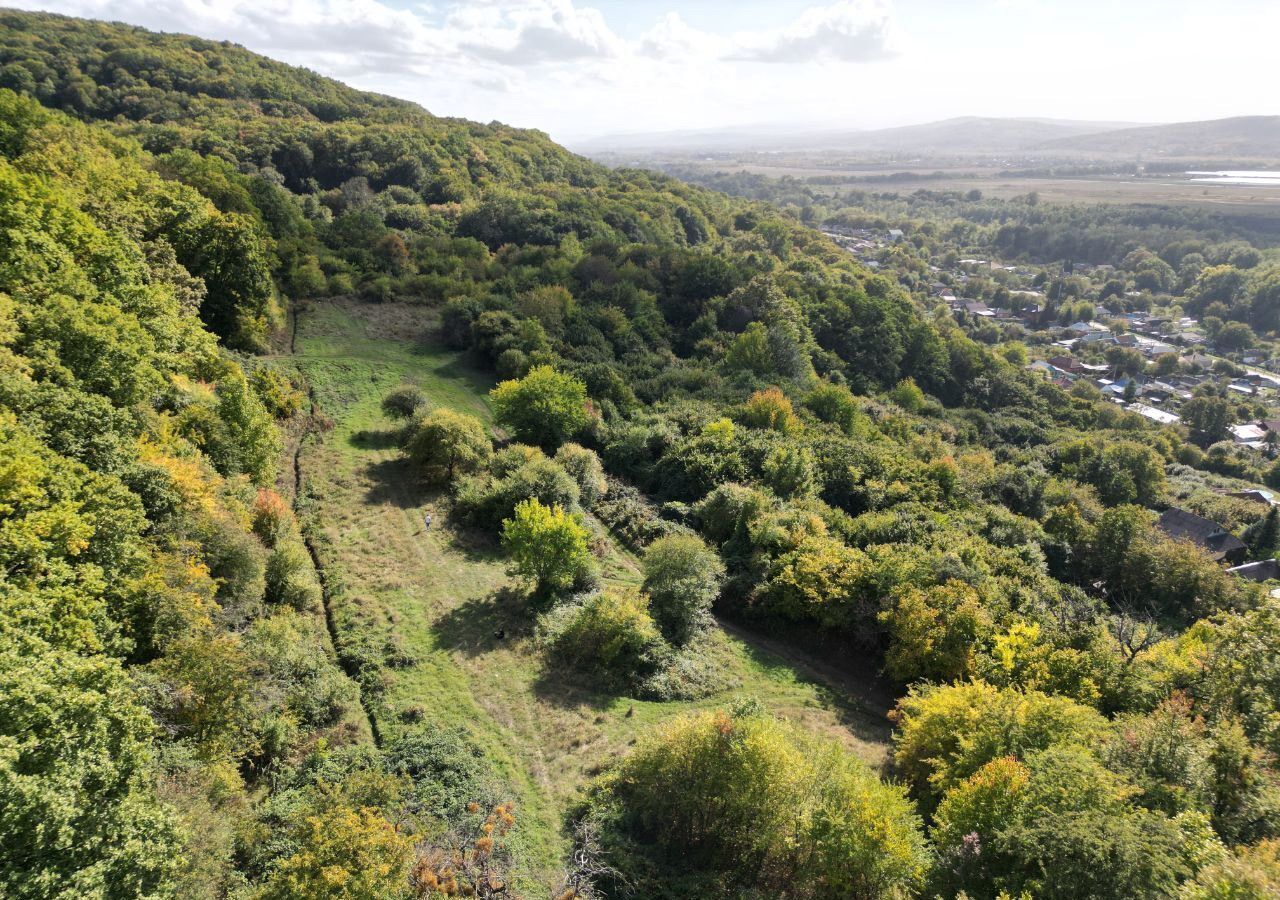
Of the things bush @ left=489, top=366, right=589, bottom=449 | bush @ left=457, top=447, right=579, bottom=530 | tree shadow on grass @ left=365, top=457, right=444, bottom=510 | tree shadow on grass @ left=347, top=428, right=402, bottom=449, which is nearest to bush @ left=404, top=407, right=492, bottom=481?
tree shadow on grass @ left=365, top=457, right=444, bottom=510

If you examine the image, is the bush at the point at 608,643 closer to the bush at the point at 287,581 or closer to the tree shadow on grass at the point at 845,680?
the tree shadow on grass at the point at 845,680

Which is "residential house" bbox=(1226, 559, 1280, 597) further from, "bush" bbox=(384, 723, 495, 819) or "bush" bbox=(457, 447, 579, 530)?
"bush" bbox=(384, 723, 495, 819)

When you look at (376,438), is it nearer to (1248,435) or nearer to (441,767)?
(441,767)

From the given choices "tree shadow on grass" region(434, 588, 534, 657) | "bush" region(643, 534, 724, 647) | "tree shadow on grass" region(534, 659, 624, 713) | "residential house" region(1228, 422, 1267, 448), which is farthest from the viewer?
"residential house" region(1228, 422, 1267, 448)

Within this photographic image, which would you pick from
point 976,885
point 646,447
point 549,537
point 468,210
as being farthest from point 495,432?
point 468,210

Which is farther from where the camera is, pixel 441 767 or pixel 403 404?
pixel 403 404

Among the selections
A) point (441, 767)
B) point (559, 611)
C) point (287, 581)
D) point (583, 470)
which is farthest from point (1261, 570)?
point (287, 581)
